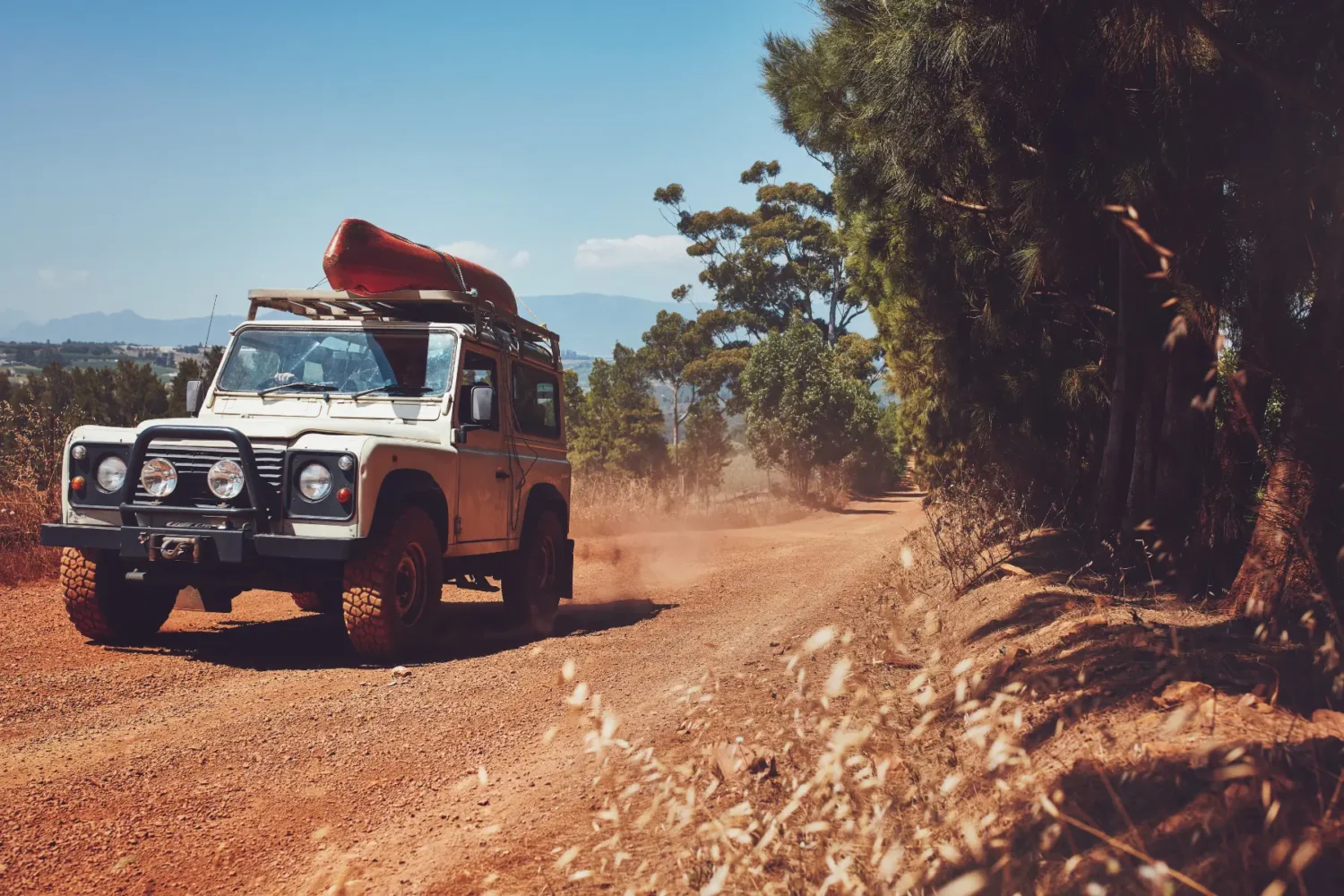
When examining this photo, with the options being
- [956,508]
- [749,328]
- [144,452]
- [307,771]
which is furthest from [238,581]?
[749,328]

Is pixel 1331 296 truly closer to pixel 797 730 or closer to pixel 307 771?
pixel 797 730

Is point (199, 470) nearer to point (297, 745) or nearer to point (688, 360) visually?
point (297, 745)

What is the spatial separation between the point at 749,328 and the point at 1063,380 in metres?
44.9

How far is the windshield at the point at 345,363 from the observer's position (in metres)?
7.40

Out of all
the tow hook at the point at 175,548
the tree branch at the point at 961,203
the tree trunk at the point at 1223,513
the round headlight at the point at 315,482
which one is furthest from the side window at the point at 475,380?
the tree trunk at the point at 1223,513

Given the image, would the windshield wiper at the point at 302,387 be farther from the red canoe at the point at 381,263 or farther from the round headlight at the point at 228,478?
the round headlight at the point at 228,478

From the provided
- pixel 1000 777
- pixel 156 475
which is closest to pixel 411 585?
pixel 156 475

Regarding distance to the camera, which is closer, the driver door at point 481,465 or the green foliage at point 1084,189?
the green foliage at point 1084,189

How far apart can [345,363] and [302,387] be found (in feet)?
1.18

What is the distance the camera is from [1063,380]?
30.2 feet

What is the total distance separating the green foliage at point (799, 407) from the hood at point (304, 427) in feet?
84.2

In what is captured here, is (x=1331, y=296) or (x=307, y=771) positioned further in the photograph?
(x=1331, y=296)

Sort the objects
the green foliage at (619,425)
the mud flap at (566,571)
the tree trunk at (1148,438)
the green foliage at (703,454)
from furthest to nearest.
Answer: the green foliage at (619,425), the green foliage at (703,454), the mud flap at (566,571), the tree trunk at (1148,438)

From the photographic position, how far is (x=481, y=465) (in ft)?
24.6
